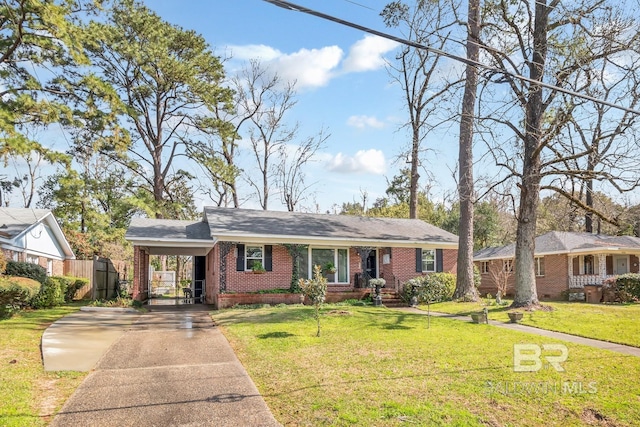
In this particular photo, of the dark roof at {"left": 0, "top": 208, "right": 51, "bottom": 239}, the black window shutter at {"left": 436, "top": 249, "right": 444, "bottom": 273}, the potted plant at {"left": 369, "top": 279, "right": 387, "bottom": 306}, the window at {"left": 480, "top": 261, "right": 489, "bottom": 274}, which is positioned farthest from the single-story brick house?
the window at {"left": 480, "top": 261, "right": 489, "bottom": 274}

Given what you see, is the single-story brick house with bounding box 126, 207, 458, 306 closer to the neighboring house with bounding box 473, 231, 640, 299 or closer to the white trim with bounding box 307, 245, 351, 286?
the white trim with bounding box 307, 245, 351, 286

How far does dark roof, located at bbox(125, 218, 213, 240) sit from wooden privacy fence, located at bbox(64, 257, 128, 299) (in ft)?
7.64

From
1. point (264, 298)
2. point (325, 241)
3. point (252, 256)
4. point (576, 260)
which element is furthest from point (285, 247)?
point (576, 260)

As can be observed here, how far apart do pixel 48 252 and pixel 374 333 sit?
67.1ft

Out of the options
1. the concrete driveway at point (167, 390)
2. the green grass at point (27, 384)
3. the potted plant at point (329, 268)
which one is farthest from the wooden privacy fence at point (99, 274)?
the concrete driveway at point (167, 390)

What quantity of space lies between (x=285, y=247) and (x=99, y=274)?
895cm

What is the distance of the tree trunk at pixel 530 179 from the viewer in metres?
15.4

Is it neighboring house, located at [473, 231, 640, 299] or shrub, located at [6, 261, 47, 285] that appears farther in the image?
neighboring house, located at [473, 231, 640, 299]

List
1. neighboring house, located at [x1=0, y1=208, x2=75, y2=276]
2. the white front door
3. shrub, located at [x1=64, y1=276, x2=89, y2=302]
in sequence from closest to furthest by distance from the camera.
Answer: neighboring house, located at [x1=0, y1=208, x2=75, y2=276], shrub, located at [x1=64, y1=276, x2=89, y2=302], the white front door

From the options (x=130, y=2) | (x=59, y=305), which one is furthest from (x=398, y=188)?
(x=59, y=305)

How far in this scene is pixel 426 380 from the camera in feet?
23.5

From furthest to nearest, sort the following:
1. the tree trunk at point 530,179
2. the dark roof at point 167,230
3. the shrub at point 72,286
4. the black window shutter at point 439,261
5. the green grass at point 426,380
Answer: the black window shutter at point 439,261 < the shrub at point 72,286 < the dark roof at point 167,230 < the tree trunk at point 530,179 < the green grass at point 426,380

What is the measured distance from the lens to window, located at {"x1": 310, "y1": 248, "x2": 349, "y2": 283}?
802 inches

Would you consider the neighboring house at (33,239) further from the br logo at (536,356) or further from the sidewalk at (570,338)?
the br logo at (536,356)
